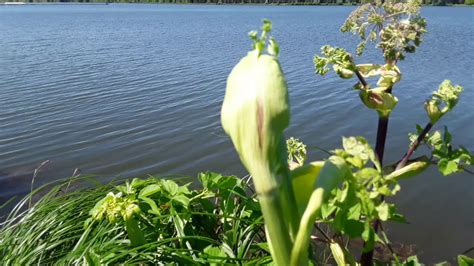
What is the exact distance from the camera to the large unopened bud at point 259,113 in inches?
36.7

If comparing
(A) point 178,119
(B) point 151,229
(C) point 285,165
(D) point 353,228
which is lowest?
(A) point 178,119

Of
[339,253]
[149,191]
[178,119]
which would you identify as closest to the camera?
[339,253]

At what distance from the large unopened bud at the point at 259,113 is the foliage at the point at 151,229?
0.96 metres

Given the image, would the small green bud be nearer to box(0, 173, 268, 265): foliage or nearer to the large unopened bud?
the large unopened bud

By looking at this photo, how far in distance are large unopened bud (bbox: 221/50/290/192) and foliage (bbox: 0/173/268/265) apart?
0.96 m

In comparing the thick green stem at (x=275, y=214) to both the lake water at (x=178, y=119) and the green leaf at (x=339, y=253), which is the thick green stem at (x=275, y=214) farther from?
the lake water at (x=178, y=119)

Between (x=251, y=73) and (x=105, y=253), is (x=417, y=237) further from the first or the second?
(x=251, y=73)

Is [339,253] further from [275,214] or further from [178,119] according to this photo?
[178,119]

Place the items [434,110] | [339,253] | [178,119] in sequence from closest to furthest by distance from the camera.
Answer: [434,110]
[339,253]
[178,119]

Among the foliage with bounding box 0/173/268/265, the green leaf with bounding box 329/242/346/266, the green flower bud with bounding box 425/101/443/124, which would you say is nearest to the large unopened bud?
the green flower bud with bounding box 425/101/443/124

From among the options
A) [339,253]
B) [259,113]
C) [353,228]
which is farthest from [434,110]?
[259,113]

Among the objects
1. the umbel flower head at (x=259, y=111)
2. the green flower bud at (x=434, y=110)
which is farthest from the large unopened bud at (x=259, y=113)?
the green flower bud at (x=434, y=110)

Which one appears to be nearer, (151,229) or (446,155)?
(446,155)

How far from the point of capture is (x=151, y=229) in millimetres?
2230
